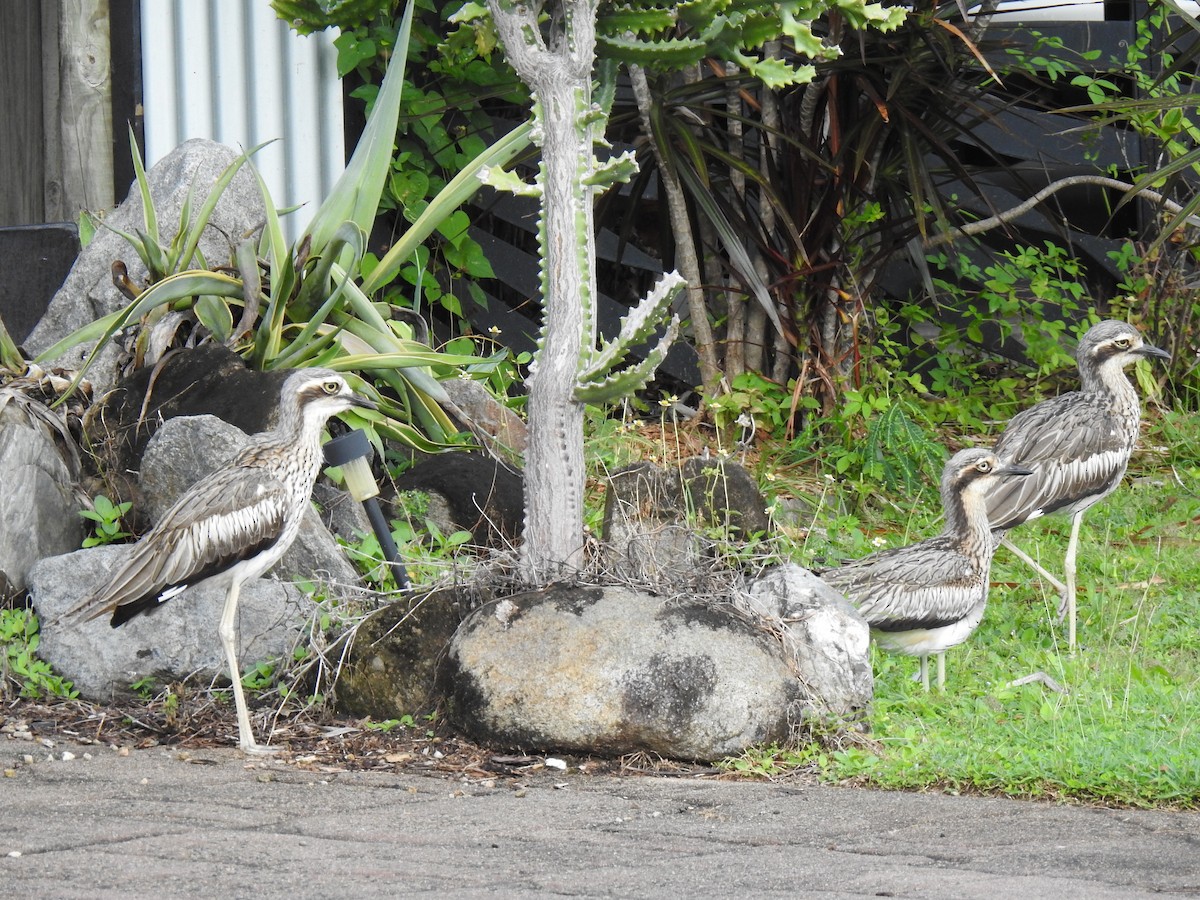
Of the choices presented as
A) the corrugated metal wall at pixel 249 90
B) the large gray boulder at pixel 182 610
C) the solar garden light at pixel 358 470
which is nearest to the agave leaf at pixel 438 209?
the corrugated metal wall at pixel 249 90

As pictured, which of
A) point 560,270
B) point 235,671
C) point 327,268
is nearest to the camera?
point 235,671

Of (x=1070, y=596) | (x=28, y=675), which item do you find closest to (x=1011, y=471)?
(x=1070, y=596)

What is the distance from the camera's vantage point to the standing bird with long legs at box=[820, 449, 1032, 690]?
19.6ft

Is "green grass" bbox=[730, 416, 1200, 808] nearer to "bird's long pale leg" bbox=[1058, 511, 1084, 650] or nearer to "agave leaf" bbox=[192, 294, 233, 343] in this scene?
"bird's long pale leg" bbox=[1058, 511, 1084, 650]

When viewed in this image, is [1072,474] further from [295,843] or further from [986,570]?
[295,843]

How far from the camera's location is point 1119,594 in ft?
23.9

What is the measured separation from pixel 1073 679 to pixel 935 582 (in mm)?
656

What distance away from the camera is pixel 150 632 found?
5.97m

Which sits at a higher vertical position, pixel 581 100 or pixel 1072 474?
pixel 581 100

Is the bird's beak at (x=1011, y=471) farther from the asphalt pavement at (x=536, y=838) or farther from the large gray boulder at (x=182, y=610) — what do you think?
the large gray boulder at (x=182, y=610)

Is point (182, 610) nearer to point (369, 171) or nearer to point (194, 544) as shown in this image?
point (194, 544)

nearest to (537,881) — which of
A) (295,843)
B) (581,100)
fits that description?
(295,843)

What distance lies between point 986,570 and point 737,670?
1742 mm

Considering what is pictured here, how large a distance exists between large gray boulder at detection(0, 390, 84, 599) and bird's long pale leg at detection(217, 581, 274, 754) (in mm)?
1328
